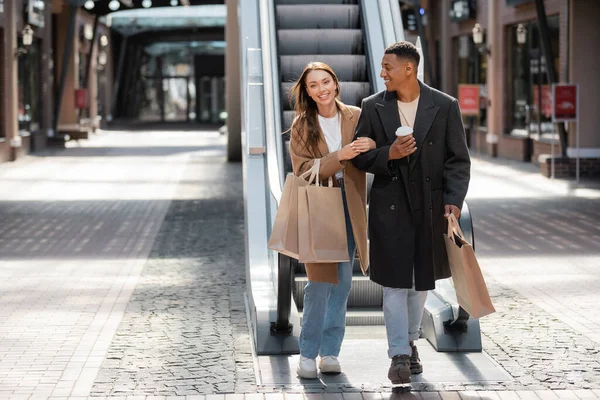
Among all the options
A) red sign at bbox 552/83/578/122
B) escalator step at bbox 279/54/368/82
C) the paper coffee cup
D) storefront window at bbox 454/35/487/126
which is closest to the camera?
the paper coffee cup

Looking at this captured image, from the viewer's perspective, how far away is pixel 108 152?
2908cm

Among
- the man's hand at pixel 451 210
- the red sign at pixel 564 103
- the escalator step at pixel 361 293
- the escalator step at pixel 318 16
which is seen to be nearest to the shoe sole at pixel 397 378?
the man's hand at pixel 451 210

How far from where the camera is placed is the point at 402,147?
557cm

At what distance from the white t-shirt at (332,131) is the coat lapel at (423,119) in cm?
41

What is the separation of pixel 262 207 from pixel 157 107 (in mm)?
49739

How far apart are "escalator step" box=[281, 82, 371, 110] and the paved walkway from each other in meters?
1.55

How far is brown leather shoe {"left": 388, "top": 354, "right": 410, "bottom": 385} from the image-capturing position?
5.75 meters

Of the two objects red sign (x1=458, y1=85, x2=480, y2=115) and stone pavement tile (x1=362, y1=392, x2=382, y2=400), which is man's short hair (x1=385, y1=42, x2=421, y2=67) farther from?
red sign (x1=458, y1=85, x2=480, y2=115)

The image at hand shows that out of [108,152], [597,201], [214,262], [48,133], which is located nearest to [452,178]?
[214,262]

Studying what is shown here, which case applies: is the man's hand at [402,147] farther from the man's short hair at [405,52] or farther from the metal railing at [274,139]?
the metal railing at [274,139]

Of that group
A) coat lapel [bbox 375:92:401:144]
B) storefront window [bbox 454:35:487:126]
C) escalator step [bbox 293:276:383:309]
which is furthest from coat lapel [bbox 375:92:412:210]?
storefront window [bbox 454:35:487:126]

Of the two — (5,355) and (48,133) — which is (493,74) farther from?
(5,355)

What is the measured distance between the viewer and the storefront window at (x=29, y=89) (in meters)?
27.5

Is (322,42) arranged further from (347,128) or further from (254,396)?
(254,396)
